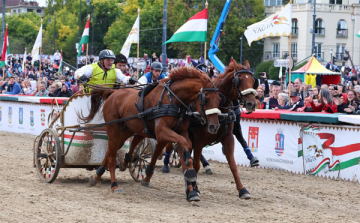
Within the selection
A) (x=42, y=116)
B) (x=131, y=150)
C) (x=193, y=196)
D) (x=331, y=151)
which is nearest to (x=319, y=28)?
(x=42, y=116)

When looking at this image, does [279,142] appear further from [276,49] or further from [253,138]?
[276,49]

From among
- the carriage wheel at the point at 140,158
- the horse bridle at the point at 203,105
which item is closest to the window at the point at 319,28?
the carriage wheel at the point at 140,158

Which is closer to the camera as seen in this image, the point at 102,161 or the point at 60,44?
the point at 102,161

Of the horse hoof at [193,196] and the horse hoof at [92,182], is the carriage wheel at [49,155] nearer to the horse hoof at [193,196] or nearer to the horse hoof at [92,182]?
the horse hoof at [92,182]

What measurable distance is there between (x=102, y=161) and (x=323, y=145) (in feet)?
13.7

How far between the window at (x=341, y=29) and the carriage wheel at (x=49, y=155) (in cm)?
6388

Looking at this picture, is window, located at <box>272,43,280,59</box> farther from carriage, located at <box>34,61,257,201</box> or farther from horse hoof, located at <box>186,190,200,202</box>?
horse hoof, located at <box>186,190,200,202</box>

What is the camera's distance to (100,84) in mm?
10289

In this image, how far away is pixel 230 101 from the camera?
9.18 meters

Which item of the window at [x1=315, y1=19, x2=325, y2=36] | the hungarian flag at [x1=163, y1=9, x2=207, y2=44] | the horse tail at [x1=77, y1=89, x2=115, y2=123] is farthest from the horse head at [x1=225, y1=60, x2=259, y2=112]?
the window at [x1=315, y1=19, x2=325, y2=36]

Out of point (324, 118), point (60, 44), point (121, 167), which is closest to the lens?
point (121, 167)

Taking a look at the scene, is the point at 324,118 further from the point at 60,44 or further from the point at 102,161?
the point at 60,44

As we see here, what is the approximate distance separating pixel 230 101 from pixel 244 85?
52 centimetres

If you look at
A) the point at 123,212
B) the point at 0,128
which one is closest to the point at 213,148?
the point at 123,212
